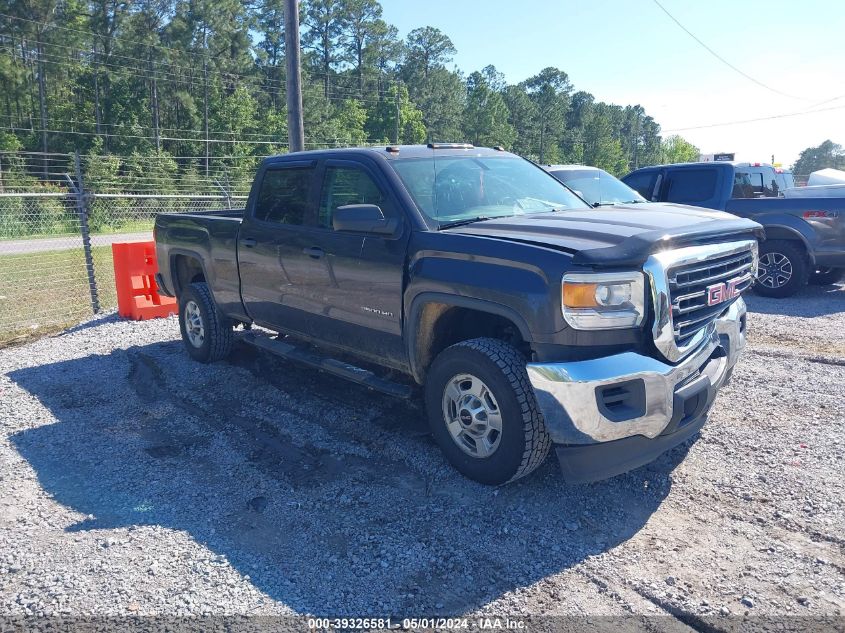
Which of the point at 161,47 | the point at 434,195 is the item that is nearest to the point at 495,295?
the point at 434,195

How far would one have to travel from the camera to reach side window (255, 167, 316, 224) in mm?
5328

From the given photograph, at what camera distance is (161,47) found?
149 ft

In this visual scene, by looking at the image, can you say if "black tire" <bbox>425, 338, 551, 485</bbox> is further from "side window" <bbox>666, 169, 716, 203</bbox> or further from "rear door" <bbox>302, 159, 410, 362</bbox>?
"side window" <bbox>666, 169, 716, 203</bbox>

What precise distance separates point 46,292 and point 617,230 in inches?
432

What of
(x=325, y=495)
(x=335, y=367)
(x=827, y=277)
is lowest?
(x=325, y=495)

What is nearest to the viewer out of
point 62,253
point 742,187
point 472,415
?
point 472,415

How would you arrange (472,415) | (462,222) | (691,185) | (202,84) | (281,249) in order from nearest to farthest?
(472,415), (462,222), (281,249), (691,185), (202,84)

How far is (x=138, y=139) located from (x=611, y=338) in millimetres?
44578

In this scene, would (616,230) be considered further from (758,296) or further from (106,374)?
(758,296)

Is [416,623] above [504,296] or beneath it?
beneath

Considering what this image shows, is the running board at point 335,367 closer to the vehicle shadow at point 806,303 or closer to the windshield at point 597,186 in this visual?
the windshield at point 597,186

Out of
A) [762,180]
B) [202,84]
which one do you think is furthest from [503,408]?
[202,84]

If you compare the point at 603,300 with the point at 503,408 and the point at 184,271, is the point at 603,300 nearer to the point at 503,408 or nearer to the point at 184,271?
the point at 503,408

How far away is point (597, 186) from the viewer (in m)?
9.34
